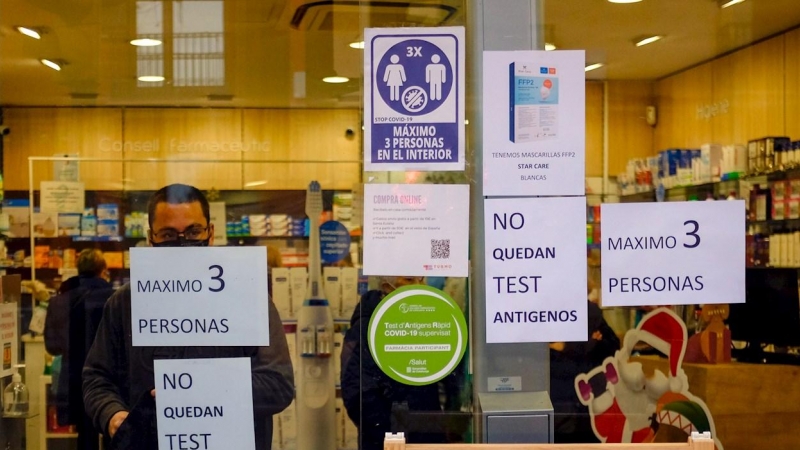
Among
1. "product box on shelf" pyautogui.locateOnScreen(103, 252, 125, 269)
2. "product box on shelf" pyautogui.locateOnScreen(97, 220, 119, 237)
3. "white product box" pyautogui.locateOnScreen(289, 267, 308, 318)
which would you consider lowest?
"white product box" pyautogui.locateOnScreen(289, 267, 308, 318)

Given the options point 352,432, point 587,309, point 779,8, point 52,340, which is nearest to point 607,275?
point 587,309

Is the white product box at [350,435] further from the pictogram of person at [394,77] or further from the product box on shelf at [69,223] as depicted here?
the product box on shelf at [69,223]

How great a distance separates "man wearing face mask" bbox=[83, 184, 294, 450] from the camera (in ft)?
9.04

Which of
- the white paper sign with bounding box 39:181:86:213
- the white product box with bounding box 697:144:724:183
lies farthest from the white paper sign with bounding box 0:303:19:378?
the white product box with bounding box 697:144:724:183

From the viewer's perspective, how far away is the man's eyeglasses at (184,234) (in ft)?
9.30

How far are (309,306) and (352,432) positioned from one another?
1.61 metres

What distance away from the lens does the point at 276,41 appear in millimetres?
5270

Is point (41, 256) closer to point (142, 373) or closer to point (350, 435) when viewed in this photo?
point (142, 373)

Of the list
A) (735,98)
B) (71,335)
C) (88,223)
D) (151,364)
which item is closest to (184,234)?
(151,364)

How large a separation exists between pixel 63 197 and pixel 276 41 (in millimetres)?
1602

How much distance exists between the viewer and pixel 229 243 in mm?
2910

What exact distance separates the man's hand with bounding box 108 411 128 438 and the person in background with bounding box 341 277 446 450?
0.77 metres

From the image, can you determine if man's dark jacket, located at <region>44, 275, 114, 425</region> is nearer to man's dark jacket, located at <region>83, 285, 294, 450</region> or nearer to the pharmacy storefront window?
the pharmacy storefront window

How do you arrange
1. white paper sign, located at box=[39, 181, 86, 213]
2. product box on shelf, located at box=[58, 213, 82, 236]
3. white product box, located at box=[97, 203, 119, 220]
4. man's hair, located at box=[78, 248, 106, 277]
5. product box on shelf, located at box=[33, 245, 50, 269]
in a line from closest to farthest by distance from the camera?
man's hair, located at box=[78, 248, 106, 277], product box on shelf, located at box=[33, 245, 50, 269], white product box, located at box=[97, 203, 119, 220], white paper sign, located at box=[39, 181, 86, 213], product box on shelf, located at box=[58, 213, 82, 236]
